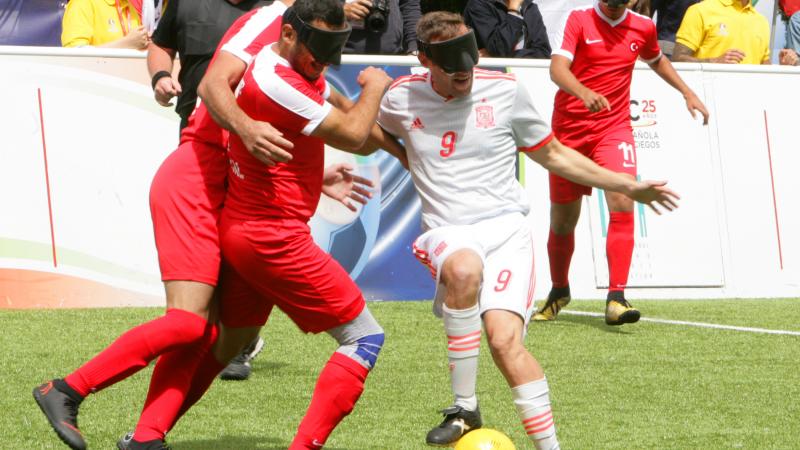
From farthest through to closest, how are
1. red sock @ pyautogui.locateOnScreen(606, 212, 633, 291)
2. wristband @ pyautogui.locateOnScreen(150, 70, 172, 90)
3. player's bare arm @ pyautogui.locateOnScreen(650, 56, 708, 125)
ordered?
player's bare arm @ pyautogui.locateOnScreen(650, 56, 708, 125) → red sock @ pyautogui.locateOnScreen(606, 212, 633, 291) → wristband @ pyautogui.locateOnScreen(150, 70, 172, 90)

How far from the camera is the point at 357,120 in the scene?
4949 mm

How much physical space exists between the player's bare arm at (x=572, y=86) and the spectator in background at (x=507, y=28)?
2.41 meters

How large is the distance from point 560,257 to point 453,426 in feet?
14.0

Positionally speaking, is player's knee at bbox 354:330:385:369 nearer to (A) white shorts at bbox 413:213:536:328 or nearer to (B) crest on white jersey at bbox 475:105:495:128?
(A) white shorts at bbox 413:213:536:328

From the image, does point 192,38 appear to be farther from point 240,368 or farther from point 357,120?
point 357,120

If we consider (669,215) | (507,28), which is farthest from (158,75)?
(507,28)

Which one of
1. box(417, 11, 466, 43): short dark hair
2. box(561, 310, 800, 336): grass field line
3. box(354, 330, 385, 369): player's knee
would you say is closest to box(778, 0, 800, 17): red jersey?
box(561, 310, 800, 336): grass field line

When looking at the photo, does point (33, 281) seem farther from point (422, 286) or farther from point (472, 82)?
point (472, 82)

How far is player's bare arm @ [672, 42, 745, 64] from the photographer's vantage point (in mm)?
11922

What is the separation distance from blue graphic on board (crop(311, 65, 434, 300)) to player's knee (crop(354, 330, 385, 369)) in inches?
198

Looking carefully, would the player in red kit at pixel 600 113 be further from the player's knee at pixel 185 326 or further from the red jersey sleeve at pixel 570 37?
the player's knee at pixel 185 326

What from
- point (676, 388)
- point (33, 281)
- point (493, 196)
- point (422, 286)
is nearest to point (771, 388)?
point (676, 388)


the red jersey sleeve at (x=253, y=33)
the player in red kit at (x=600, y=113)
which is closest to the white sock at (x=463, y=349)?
the red jersey sleeve at (x=253, y=33)

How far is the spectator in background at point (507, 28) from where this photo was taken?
11.7m
